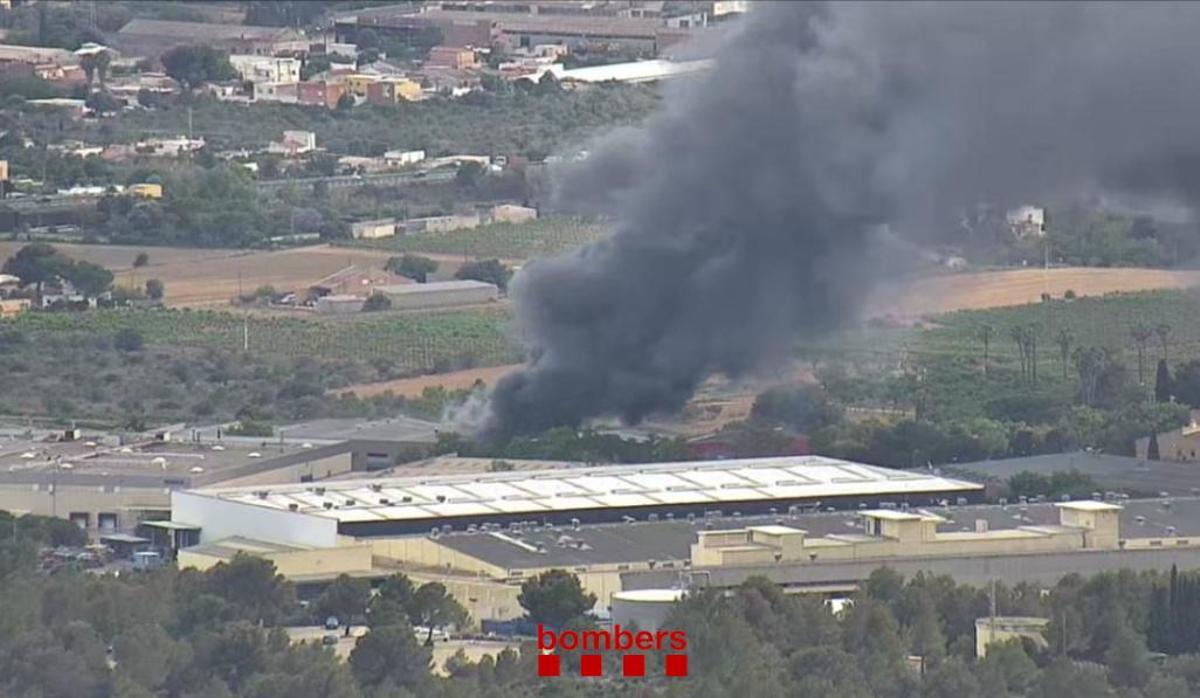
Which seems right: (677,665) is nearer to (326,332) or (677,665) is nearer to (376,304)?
(326,332)

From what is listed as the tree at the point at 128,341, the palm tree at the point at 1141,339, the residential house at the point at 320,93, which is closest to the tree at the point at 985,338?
the palm tree at the point at 1141,339

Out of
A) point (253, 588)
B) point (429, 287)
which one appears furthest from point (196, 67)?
point (253, 588)

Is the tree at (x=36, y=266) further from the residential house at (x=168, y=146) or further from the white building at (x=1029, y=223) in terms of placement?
the residential house at (x=168, y=146)

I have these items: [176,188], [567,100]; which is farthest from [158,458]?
[567,100]

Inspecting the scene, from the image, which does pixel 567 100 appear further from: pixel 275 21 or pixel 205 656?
pixel 205 656

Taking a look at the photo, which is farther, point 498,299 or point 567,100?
point 567,100

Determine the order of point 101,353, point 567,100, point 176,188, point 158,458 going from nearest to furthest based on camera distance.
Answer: point 158,458, point 101,353, point 176,188, point 567,100
